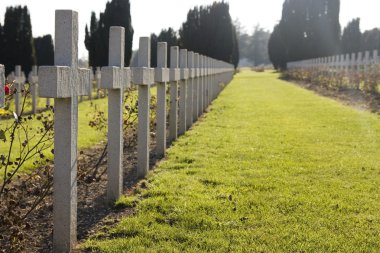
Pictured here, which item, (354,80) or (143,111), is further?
(354,80)

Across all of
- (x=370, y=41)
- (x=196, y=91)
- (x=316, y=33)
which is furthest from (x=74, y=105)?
(x=370, y=41)

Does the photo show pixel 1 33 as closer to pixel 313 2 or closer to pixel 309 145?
pixel 309 145

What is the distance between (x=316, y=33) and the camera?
153ft

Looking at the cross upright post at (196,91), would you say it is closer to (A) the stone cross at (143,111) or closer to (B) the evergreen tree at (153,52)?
(A) the stone cross at (143,111)

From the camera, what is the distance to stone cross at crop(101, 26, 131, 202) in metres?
3.83

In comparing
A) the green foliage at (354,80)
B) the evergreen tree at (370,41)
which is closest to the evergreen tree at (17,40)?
the green foliage at (354,80)

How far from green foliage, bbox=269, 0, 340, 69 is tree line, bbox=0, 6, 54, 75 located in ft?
99.4

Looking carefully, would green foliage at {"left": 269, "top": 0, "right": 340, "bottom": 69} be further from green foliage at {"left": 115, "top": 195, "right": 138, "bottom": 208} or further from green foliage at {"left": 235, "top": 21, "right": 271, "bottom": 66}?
green foliage at {"left": 235, "top": 21, "right": 271, "bottom": 66}

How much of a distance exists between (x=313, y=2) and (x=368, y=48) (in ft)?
23.8

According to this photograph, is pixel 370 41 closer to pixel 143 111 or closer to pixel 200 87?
pixel 200 87

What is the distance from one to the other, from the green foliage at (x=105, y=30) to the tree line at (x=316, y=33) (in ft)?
75.6

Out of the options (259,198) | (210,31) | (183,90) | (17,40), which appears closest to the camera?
(259,198)

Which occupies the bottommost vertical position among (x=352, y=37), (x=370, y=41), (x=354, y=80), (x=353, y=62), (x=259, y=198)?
(x=259, y=198)

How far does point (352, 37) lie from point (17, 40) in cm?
3689
